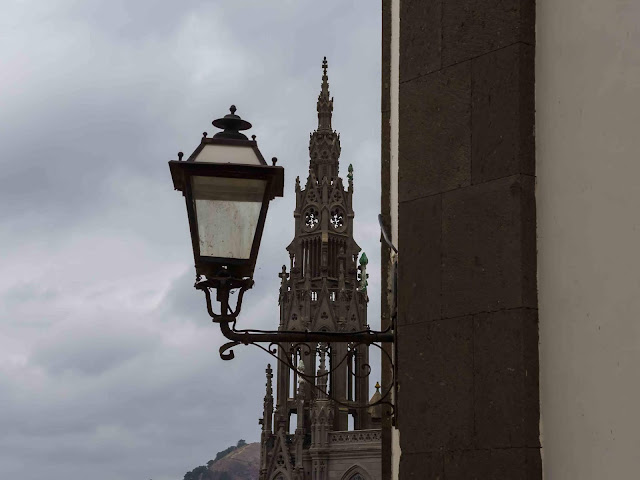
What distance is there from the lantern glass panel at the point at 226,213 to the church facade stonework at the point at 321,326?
193 feet

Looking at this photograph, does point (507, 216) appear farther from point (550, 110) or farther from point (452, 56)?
point (452, 56)

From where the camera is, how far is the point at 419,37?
6078 millimetres

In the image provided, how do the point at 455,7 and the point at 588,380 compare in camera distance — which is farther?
the point at 455,7

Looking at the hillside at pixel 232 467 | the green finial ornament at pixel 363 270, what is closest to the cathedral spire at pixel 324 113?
the green finial ornament at pixel 363 270

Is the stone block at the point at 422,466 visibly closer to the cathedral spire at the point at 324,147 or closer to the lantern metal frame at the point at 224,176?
the lantern metal frame at the point at 224,176

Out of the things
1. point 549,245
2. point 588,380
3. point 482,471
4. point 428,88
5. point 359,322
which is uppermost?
point 359,322

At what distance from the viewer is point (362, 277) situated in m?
72.3

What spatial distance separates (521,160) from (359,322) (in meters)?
63.3

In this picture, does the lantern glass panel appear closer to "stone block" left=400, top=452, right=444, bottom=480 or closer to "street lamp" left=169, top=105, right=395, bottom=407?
"street lamp" left=169, top=105, right=395, bottom=407

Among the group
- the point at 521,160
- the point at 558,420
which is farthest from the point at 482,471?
the point at 521,160

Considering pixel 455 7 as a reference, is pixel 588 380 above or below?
below

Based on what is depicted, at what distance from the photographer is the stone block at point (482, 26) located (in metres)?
5.56

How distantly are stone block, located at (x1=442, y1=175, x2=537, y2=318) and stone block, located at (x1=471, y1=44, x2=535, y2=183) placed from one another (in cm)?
8

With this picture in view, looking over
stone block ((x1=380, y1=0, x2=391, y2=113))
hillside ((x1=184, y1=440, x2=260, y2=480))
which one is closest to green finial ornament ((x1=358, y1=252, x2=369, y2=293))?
stone block ((x1=380, y1=0, x2=391, y2=113))
